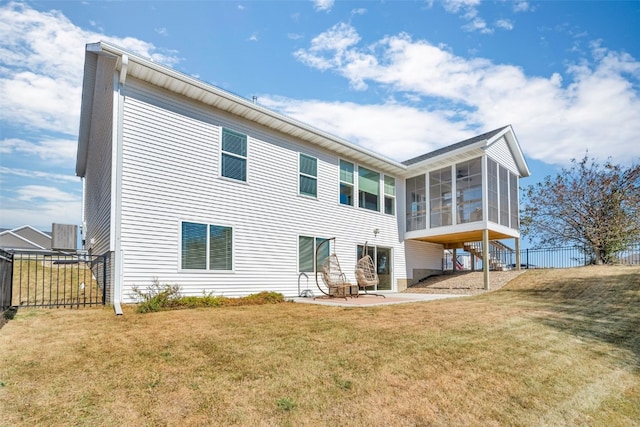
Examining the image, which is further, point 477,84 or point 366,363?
point 477,84

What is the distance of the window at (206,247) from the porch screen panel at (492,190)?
10.0m

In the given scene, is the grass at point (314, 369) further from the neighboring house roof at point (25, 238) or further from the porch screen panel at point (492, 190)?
the neighboring house roof at point (25, 238)

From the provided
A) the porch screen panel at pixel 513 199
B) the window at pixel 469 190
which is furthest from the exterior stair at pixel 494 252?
the window at pixel 469 190

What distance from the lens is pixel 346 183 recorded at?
14.2 metres

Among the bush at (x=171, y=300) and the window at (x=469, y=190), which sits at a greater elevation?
the window at (x=469, y=190)

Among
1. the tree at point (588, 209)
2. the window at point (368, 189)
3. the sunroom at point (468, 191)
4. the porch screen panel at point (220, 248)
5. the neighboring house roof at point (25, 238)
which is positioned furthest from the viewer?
the neighboring house roof at point (25, 238)

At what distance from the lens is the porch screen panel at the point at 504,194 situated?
15.5m

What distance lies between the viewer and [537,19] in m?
11.9

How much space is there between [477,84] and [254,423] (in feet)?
44.6

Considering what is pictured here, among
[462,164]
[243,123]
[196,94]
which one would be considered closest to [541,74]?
[462,164]

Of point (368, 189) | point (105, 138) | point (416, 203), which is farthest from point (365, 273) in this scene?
point (105, 138)

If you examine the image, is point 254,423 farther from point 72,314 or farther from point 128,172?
point 128,172

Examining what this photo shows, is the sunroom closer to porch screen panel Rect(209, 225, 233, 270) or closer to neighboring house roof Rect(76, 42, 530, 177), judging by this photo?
neighboring house roof Rect(76, 42, 530, 177)

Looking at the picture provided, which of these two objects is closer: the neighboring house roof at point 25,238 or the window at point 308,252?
the window at point 308,252
